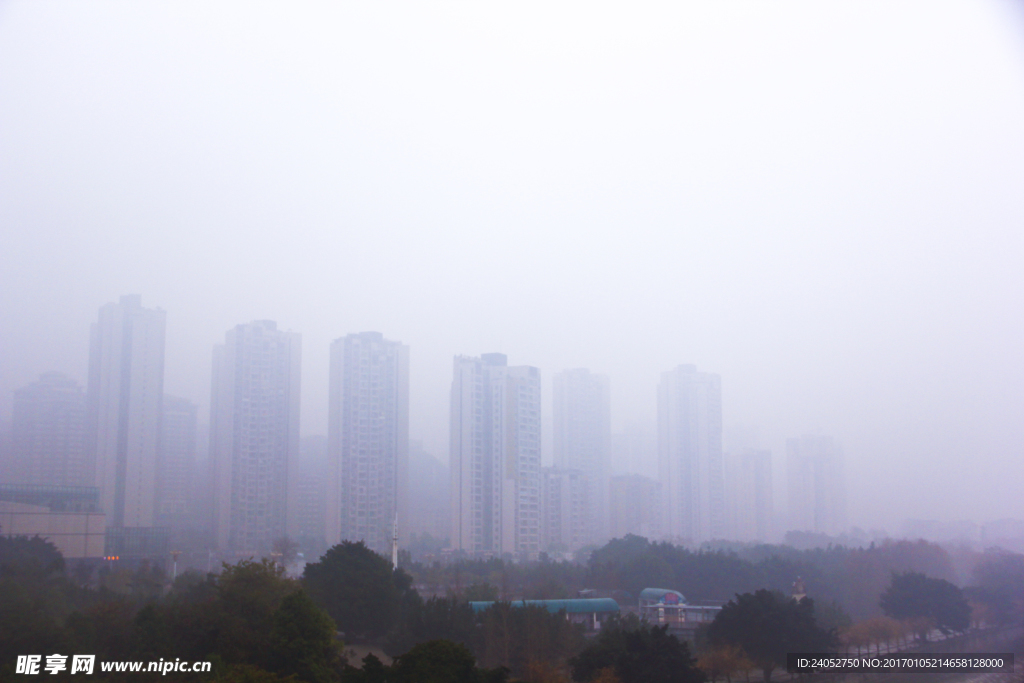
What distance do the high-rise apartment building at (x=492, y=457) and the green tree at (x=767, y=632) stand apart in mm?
9821

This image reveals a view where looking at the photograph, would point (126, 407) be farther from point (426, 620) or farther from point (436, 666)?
point (436, 666)

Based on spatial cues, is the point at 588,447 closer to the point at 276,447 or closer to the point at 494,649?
the point at 276,447

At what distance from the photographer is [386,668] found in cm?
489

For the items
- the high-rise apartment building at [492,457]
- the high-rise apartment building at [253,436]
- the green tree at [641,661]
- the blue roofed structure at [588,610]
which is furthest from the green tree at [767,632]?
the high-rise apartment building at [253,436]

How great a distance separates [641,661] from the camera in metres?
6.61

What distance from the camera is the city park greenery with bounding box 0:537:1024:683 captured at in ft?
20.3

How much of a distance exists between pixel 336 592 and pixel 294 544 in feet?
24.6

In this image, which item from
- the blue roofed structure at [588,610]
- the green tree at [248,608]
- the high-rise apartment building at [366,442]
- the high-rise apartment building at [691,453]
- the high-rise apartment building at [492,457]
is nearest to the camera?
the green tree at [248,608]

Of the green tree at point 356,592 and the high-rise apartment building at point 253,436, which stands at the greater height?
the high-rise apartment building at point 253,436

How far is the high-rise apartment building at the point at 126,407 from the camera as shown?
15.4 metres

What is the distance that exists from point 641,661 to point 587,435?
1441 centimetres

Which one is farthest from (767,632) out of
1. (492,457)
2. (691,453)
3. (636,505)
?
(636,505)

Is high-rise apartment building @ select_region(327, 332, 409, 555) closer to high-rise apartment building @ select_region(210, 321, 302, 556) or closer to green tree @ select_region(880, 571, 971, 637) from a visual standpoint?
high-rise apartment building @ select_region(210, 321, 302, 556)

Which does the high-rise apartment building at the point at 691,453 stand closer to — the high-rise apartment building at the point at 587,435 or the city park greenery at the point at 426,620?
the high-rise apartment building at the point at 587,435
